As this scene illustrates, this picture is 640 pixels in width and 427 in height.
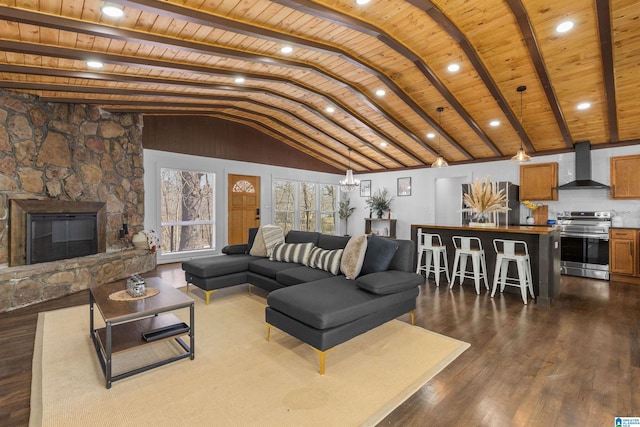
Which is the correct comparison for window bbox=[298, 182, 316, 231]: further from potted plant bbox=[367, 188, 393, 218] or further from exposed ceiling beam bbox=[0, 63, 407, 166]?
exposed ceiling beam bbox=[0, 63, 407, 166]

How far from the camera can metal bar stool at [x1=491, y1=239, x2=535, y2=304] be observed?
4.21m

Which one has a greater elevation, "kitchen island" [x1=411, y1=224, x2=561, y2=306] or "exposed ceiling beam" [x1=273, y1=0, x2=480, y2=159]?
"exposed ceiling beam" [x1=273, y1=0, x2=480, y2=159]

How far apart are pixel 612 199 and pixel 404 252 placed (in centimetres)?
524

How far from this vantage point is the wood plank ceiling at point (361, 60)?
2.94 meters

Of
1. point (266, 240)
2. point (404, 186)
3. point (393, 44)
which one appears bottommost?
point (266, 240)

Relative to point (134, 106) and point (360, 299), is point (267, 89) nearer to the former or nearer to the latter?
point (134, 106)

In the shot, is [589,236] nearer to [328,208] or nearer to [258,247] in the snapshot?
[258,247]

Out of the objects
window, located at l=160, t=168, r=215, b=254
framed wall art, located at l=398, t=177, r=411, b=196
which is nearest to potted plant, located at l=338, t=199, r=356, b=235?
framed wall art, located at l=398, t=177, r=411, b=196

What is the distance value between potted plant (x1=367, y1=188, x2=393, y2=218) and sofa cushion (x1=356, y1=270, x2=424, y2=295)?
645 centimetres

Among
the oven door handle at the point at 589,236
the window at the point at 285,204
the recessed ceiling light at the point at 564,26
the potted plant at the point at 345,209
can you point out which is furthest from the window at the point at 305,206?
the recessed ceiling light at the point at 564,26

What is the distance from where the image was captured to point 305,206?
976 cm

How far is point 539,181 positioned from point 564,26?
4.08m

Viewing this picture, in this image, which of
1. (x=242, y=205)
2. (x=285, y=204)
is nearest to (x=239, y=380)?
(x=242, y=205)

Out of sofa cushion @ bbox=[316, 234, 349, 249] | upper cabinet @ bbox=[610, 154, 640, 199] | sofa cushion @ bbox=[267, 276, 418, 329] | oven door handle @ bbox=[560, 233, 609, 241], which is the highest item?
upper cabinet @ bbox=[610, 154, 640, 199]
